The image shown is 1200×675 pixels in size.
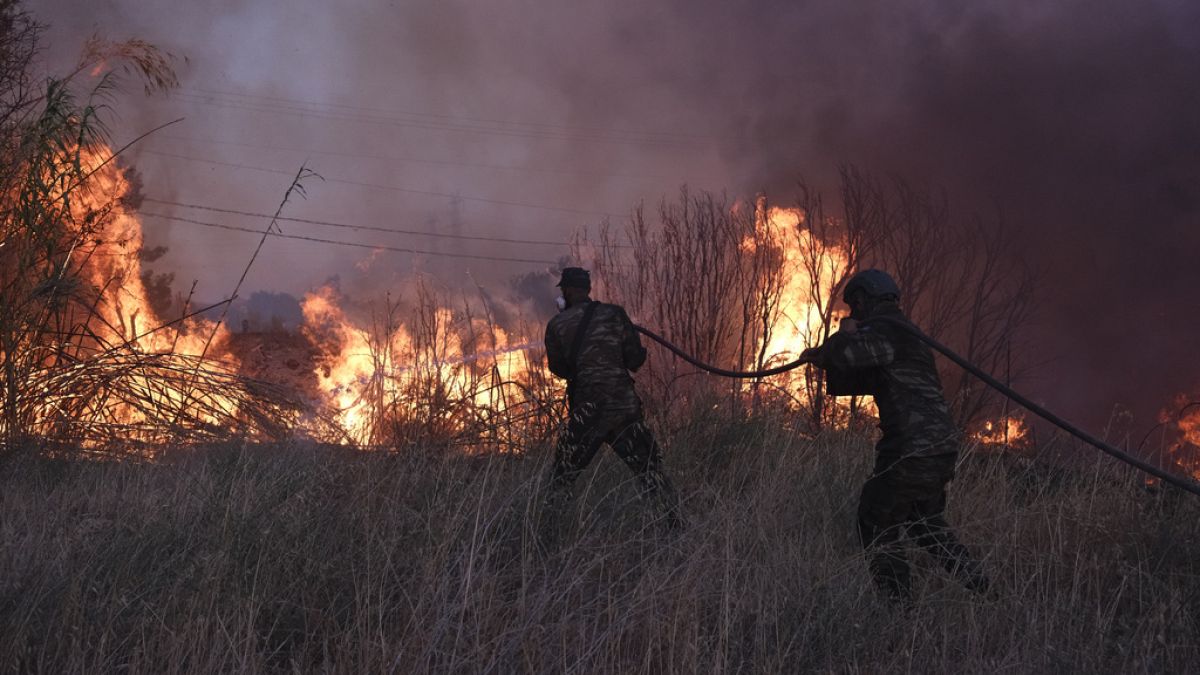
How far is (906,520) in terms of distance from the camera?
4.45 metres

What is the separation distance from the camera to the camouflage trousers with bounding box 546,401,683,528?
17.9 ft

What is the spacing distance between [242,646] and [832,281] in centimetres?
889

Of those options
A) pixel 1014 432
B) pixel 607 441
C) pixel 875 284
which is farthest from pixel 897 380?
pixel 1014 432

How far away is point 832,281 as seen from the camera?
11.0 meters

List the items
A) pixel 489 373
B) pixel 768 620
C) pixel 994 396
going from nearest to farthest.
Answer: pixel 768 620 → pixel 489 373 → pixel 994 396

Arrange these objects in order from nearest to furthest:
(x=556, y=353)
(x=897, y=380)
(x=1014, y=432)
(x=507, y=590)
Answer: (x=507, y=590) < (x=897, y=380) < (x=556, y=353) < (x=1014, y=432)

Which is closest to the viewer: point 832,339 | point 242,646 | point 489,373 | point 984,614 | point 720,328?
point 242,646

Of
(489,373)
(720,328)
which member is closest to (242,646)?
(489,373)

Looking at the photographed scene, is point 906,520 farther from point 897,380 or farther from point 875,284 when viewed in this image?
point 875,284

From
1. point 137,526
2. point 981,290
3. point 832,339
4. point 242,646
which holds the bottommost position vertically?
point 242,646

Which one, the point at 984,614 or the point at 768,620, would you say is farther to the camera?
the point at 984,614

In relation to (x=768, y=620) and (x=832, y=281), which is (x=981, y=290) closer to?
(x=832, y=281)

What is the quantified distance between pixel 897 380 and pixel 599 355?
196 cm

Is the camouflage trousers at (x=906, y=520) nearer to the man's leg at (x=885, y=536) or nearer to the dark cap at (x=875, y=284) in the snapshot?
the man's leg at (x=885, y=536)
